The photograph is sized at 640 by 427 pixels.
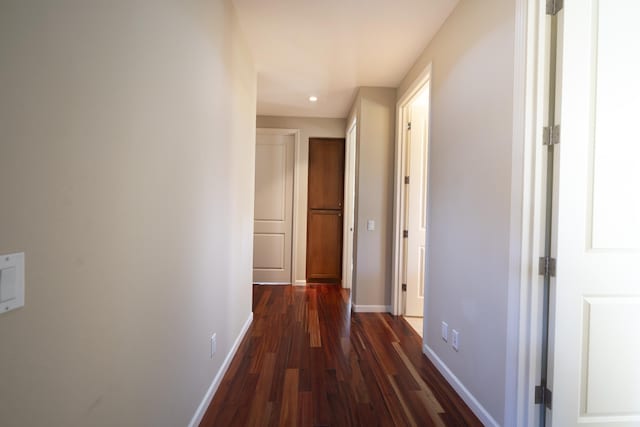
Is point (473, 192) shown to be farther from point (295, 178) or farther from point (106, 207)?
point (295, 178)

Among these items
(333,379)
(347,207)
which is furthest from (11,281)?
(347,207)

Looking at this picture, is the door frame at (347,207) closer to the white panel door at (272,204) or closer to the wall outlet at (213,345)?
the white panel door at (272,204)

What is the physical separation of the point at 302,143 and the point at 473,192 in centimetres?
309

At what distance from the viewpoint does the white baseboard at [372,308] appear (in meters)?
3.26

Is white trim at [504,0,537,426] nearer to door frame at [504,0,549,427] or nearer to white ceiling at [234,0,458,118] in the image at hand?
door frame at [504,0,549,427]

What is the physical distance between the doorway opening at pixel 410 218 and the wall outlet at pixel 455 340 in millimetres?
1228

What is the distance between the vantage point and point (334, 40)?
239 centimetres

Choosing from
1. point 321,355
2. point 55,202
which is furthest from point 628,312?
point 55,202

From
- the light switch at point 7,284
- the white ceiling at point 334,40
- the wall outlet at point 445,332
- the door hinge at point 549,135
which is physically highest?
the white ceiling at point 334,40

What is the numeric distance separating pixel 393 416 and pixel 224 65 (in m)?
2.33

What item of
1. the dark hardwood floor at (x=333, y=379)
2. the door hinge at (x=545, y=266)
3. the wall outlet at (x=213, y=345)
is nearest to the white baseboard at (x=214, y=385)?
the dark hardwood floor at (x=333, y=379)

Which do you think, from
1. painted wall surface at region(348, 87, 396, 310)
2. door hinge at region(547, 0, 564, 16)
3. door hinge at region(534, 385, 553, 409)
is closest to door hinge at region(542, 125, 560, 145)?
door hinge at region(547, 0, 564, 16)

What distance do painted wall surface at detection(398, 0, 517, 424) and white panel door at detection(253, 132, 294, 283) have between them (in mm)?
2513

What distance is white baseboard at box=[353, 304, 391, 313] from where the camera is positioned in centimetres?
326
